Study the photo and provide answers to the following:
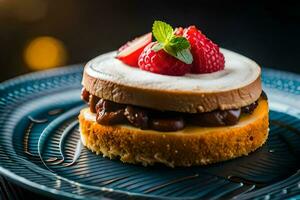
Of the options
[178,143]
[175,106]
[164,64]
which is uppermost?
[164,64]

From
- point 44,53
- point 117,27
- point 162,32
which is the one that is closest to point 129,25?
point 117,27

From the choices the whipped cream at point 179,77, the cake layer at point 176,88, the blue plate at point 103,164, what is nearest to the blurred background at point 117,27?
the blue plate at point 103,164

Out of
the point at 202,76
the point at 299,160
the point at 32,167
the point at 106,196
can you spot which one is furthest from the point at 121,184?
the point at 299,160

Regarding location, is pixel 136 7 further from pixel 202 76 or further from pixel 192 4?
pixel 202 76

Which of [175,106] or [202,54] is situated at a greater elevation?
[202,54]

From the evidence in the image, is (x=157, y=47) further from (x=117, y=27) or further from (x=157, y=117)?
(x=117, y=27)

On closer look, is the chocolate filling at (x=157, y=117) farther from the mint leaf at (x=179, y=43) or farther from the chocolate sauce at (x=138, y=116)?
the mint leaf at (x=179, y=43)

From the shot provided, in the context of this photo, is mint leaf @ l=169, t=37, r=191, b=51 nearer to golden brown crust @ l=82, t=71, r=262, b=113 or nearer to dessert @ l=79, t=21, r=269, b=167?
dessert @ l=79, t=21, r=269, b=167
